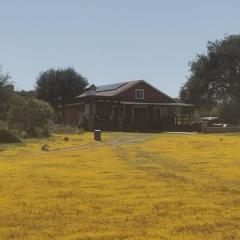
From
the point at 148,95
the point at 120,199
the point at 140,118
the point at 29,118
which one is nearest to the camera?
the point at 120,199

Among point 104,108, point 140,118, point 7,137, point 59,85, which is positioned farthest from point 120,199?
point 59,85

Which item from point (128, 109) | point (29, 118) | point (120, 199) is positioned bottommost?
point (120, 199)

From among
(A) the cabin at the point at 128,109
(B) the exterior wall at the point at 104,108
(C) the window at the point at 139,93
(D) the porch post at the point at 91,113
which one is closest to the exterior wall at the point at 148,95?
(A) the cabin at the point at 128,109

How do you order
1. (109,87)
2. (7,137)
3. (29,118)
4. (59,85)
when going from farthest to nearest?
(59,85) < (109,87) < (29,118) < (7,137)

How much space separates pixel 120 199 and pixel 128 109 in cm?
6267

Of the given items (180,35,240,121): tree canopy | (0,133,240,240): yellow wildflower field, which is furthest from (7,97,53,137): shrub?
(180,35,240,121): tree canopy

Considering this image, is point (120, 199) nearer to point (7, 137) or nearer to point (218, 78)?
point (7, 137)

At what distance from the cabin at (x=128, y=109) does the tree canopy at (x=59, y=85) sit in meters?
20.4

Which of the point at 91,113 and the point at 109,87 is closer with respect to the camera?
the point at 91,113

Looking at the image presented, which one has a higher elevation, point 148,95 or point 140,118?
point 148,95

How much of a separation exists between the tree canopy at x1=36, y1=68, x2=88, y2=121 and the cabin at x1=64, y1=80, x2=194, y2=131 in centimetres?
2039

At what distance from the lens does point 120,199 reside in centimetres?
1428

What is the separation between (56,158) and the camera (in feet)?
88.7

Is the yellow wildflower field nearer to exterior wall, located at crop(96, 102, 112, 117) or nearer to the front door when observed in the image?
the front door
